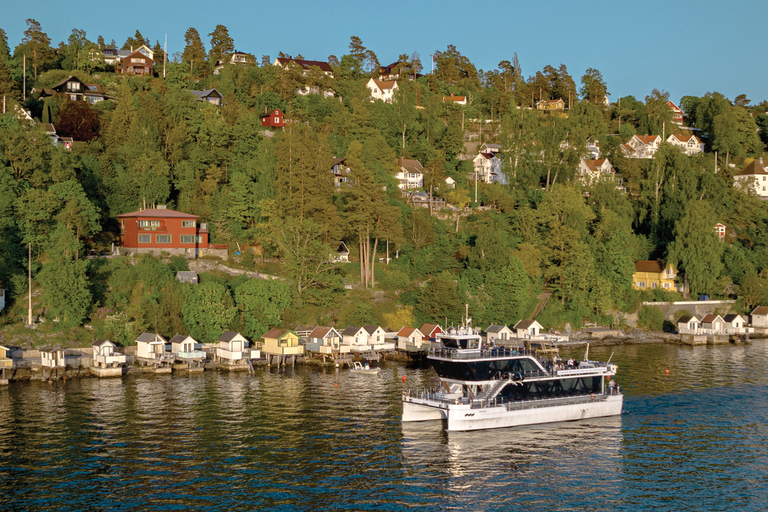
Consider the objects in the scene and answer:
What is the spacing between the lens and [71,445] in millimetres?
53219

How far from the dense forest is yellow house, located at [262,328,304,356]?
403 centimetres

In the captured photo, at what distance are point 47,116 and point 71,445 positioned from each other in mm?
90160

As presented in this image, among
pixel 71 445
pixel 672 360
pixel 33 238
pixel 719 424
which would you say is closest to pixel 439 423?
pixel 719 424

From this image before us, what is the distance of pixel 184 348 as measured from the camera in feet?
273

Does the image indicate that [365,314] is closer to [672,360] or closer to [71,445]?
[672,360]

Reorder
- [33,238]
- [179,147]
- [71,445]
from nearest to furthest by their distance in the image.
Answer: [71,445]
[33,238]
[179,147]

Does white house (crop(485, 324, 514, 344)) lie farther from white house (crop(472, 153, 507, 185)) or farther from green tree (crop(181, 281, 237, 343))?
white house (crop(472, 153, 507, 185))

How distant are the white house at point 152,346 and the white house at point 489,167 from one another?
295ft

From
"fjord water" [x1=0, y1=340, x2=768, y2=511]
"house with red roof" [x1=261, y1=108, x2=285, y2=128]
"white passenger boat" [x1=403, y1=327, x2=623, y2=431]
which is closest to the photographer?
"fjord water" [x1=0, y1=340, x2=768, y2=511]

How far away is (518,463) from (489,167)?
11441cm

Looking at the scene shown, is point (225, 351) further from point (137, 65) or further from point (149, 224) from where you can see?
point (137, 65)

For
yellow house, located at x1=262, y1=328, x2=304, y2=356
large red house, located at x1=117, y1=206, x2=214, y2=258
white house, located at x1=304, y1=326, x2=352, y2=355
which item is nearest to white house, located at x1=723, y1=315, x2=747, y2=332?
white house, located at x1=304, y1=326, x2=352, y2=355

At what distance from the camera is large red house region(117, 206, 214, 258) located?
10444cm

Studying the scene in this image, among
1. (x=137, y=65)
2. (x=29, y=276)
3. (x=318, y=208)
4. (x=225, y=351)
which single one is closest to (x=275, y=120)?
(x=137, y=65)
